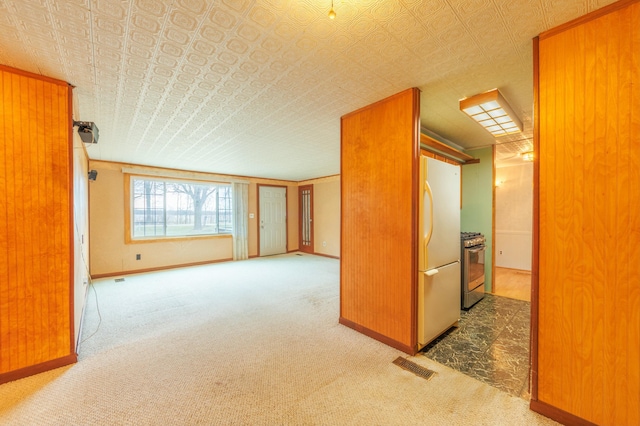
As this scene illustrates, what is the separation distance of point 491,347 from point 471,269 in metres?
1.20

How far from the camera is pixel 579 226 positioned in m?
1.46


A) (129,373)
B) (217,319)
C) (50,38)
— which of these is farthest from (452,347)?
(50,38)

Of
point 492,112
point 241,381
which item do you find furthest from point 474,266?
point 241,381

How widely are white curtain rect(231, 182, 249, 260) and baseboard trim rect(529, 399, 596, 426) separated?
20.8ft

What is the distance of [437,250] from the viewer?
248 cm

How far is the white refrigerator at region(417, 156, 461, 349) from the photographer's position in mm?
2340

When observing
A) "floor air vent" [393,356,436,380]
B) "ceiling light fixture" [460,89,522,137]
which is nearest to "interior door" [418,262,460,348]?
"floor air vent" [393,356,436,380]

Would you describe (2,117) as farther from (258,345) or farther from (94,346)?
(258,345)

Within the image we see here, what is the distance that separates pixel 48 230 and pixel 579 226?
3.70 m

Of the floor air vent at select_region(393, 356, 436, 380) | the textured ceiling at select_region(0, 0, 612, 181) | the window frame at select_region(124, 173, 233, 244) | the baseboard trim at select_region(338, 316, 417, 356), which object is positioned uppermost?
the textured ceiling at select_region(0, 0, 612, 181)

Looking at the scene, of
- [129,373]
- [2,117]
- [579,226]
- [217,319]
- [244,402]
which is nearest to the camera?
[579,226]

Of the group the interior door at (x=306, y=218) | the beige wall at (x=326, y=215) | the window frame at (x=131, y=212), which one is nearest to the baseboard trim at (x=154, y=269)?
the window frame at (x=131, y=212)

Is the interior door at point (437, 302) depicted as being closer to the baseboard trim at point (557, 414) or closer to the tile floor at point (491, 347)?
the tile floor at point (491, 347)

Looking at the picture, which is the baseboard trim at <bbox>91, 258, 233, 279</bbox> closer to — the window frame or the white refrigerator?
the window frame
